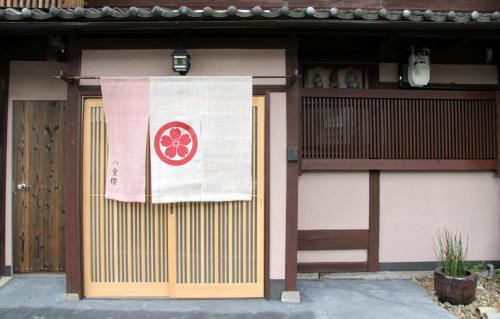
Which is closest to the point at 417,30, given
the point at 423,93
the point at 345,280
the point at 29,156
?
the point at 423,93

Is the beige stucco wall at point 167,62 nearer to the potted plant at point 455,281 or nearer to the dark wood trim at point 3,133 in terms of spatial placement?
the dark wood trim at point 3,133

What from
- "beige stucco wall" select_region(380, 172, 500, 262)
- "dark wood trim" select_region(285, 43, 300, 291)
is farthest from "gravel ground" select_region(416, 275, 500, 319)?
"dark wood trim" select_region(285, 43, 300, 291)

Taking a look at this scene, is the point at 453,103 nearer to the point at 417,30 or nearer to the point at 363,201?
the point at 417,30

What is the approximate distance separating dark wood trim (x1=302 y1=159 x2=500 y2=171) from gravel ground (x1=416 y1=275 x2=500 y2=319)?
1713 mm

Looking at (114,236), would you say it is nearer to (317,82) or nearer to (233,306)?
(233,306)

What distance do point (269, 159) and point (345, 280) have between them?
2.39 meters

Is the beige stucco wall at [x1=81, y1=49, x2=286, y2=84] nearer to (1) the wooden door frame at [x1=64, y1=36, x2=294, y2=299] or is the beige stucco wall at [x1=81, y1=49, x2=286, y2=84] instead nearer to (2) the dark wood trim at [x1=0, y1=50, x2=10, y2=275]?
(1) the wooden door frame at [x1=64, y1=36, x2=294, y2=299]

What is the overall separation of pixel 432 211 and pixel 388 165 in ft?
3.48

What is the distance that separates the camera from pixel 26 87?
5.33m

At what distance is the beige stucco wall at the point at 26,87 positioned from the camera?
5.30 metres

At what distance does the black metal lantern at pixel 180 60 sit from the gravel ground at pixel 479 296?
4.57m

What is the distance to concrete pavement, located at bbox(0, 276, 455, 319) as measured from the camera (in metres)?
4.25

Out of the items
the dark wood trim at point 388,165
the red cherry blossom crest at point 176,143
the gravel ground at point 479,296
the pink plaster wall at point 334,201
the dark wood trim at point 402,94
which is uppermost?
the dark wood trim at point 402,94

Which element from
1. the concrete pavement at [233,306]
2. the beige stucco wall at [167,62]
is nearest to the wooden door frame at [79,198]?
the beige stucco wall at [167,62]
